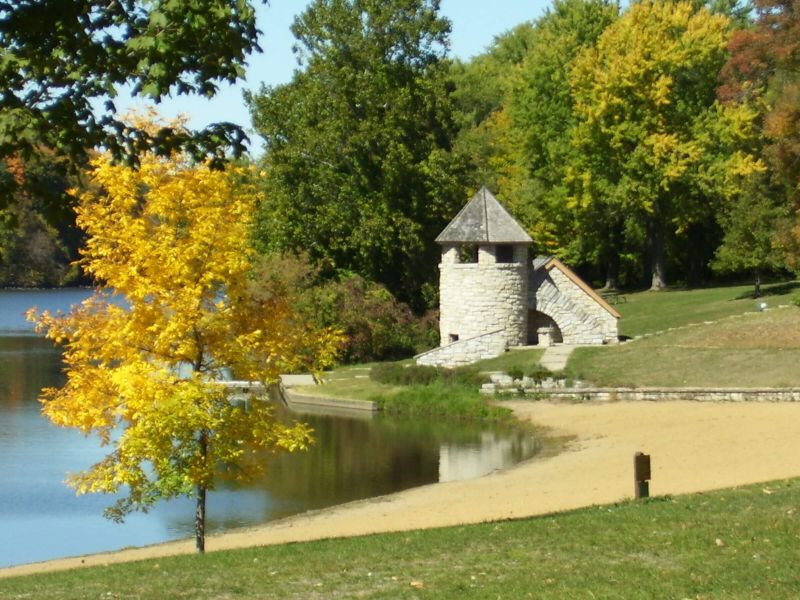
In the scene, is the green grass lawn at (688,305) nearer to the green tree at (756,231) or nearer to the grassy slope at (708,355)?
the grassy slope at (708,355)

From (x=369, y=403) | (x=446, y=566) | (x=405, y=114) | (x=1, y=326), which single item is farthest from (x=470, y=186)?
(x=446, y=566)

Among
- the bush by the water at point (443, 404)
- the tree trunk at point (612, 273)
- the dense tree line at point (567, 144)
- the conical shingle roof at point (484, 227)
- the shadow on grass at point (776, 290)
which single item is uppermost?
the dense tree line at point (567, 144)

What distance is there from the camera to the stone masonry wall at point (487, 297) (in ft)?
154

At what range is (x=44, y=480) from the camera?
30.7 meters

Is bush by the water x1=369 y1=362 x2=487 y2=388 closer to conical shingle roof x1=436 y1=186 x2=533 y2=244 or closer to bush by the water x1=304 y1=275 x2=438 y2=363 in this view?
conical shingle roof x1=436 y1=186 x2=533 y2=244

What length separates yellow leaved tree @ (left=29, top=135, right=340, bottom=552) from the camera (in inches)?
744

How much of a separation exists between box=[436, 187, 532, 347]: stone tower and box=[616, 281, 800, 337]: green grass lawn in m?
5.44

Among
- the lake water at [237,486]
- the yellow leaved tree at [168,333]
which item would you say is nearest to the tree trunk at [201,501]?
the yellow leaved tree at [168,333]

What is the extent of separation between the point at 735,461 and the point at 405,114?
99.6 feet

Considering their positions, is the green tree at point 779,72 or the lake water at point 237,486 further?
the green tree at point 779,72

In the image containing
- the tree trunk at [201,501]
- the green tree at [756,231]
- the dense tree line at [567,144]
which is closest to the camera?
the tree trunk at [201,501]

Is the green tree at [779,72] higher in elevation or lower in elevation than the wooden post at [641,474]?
higher

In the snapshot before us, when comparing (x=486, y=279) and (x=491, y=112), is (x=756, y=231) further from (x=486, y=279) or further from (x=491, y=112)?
(x=491, y=112)

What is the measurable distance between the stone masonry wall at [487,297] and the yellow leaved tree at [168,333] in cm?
2725
